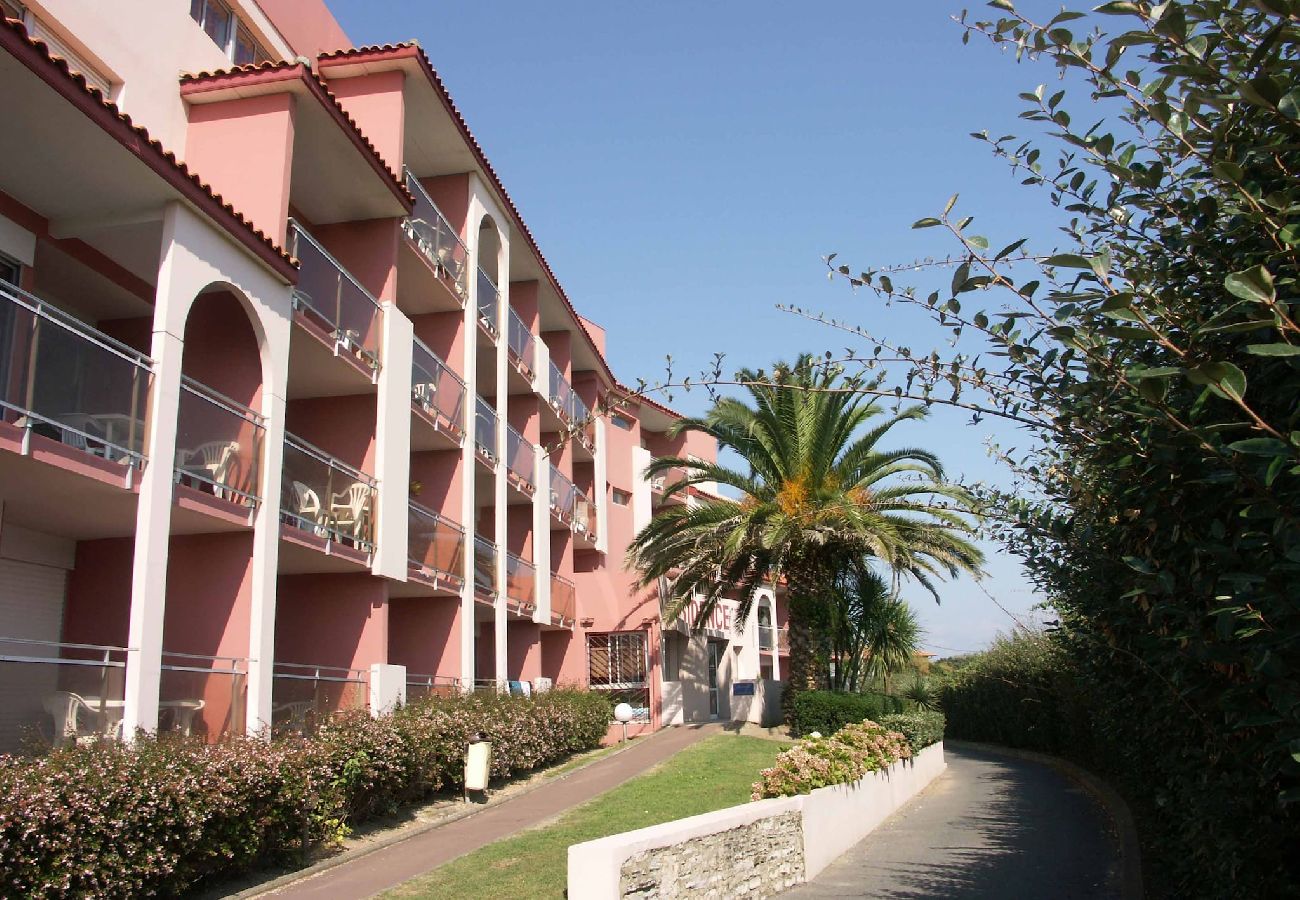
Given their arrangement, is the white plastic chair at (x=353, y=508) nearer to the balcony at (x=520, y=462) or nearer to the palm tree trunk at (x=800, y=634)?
the balcony at (x=520, y=462)

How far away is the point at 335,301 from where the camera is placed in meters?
16.0

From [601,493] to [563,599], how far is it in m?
5.54

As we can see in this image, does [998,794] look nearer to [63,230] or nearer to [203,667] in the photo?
[203,667]

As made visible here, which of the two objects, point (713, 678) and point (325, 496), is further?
point (713, 678)

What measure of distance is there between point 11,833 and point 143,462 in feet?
13.9

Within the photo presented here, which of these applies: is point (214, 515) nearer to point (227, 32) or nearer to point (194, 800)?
point (194, 800)

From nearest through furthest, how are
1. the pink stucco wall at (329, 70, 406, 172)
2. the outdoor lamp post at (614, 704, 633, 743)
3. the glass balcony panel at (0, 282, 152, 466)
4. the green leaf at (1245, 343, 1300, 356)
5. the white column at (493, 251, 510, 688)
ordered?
the green leaf at (1245, 343, 1300, 356)
the glass balcony panel at (0, 282, 152, 466)
the pink stucco wall at (329, 70, 406, 172)
the white column at (493, 251, 510, 688)
the outdoor lamp post at (614, 704, 633, 743)

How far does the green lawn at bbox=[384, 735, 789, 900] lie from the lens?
1109 cm

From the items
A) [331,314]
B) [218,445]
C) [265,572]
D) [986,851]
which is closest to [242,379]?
[218,445]

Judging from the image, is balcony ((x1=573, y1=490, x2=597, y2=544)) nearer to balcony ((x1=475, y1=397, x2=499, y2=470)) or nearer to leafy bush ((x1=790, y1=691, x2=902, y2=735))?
balcony ((x1=475, y1=397, x2=499, y2=470))

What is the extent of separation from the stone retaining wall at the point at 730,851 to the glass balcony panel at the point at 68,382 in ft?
20.0

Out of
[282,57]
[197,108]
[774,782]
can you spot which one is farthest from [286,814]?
[282,57]

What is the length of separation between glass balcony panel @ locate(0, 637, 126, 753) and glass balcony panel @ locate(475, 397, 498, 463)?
11.9m

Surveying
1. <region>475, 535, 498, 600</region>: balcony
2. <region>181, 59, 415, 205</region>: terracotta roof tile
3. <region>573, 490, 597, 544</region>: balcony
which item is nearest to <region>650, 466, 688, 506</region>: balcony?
<region>573, 490, 597, 544</region>: balcony
